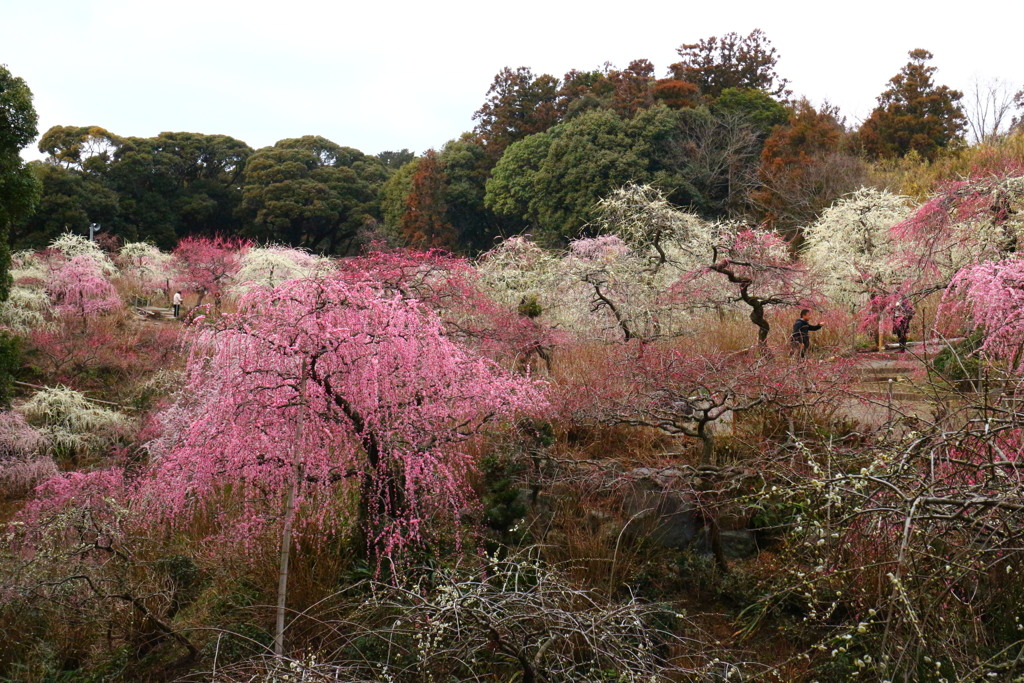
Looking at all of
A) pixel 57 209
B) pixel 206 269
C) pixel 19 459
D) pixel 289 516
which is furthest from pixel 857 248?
pixel 57 209

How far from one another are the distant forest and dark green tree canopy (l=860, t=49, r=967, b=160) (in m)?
0.05

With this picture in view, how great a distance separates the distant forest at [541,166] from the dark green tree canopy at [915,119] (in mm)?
51

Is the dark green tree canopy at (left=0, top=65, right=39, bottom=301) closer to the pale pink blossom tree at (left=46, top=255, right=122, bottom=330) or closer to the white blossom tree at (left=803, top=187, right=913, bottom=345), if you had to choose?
the pale pink blossom tree at (left=46, top=255, right=122, bottom=330)

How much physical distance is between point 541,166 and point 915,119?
13563 mm

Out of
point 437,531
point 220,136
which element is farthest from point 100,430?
point 220,136

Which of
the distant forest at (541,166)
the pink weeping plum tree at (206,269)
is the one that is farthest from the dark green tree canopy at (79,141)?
the pink weeping plum tree at (206,269)

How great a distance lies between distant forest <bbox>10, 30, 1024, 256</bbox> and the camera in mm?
23156

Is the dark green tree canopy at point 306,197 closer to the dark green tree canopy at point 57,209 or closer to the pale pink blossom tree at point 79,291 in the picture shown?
the dark green tree canopy at point 57,209

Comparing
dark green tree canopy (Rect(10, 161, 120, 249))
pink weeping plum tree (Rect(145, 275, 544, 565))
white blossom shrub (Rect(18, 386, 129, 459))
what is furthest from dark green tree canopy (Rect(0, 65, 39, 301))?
dark green tree canopy (Rect(10, 161, 120, 249))

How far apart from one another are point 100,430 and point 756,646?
914 centimetres

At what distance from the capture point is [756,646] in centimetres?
442

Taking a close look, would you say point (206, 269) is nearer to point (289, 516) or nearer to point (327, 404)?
point (327, 404)

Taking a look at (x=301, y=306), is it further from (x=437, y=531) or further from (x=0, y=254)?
(x=0, y=254)

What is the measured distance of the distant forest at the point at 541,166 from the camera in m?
23.2
